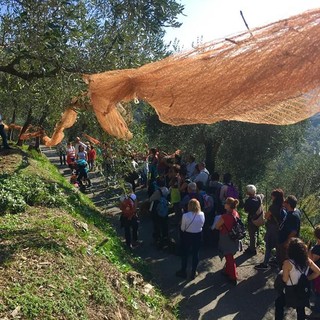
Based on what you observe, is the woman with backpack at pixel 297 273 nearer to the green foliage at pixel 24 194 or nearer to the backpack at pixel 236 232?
the backpack at pixel 236 232

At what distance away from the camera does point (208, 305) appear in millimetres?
6914

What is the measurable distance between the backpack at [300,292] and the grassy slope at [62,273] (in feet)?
6.68

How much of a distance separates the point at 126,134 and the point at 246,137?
13.0 meters

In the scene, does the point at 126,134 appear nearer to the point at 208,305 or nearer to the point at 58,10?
the point at 58,10

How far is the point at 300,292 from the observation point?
5609mm

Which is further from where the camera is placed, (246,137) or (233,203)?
(246,137)

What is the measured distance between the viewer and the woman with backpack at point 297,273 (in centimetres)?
551

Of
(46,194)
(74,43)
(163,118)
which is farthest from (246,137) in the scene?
(163,118)

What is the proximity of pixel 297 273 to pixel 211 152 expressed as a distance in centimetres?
1148

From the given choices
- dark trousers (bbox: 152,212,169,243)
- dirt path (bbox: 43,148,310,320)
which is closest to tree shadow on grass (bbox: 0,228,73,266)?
dirt path (bbox: 43,148,310,320)

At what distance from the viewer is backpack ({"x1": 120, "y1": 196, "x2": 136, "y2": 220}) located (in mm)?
9203

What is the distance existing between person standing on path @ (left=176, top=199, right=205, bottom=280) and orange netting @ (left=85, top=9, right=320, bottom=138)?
5.52 metres

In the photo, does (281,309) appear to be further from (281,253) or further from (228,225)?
(228,225)

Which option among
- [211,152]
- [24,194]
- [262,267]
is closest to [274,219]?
[262,267]
